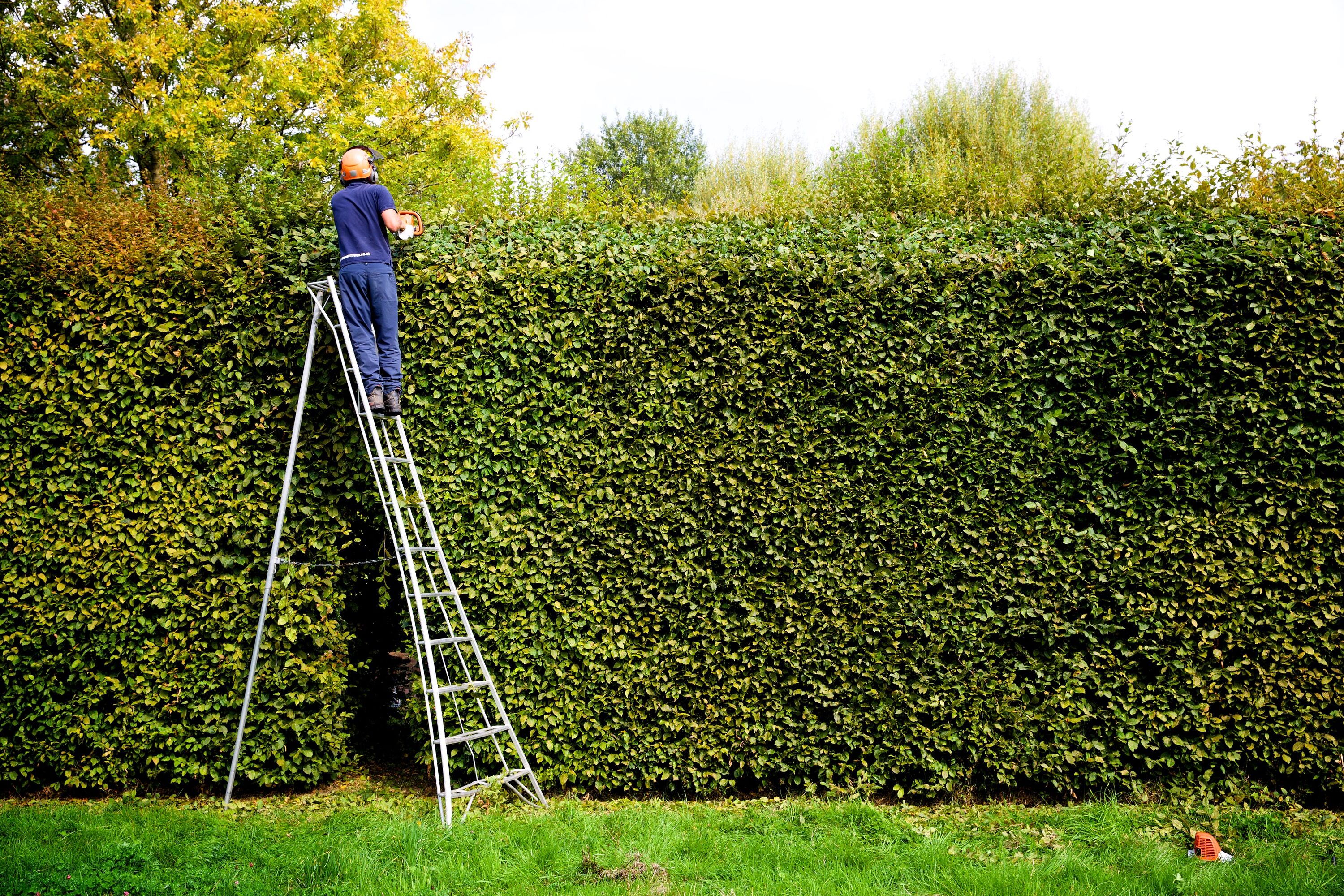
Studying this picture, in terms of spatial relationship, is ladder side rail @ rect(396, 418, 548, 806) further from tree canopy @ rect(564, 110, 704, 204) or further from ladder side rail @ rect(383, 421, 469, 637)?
tree canopy @ rect(564, 110, 704, 204)

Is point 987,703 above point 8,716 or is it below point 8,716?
below

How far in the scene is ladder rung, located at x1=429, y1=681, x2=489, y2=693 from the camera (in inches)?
183

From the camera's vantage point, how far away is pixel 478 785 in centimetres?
489

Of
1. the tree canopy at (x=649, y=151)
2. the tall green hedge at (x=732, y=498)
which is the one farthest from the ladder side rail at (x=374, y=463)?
the tree canopy at (x=649, y=151)

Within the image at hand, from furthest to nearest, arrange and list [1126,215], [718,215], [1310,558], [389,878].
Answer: [718,215]
[1126,215]
[1310,558]
[389,878]

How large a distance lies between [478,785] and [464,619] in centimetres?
103

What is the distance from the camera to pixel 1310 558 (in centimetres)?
500

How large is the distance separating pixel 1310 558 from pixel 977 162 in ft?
32.0

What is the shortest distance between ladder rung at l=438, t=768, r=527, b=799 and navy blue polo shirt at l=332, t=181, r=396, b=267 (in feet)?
10.9

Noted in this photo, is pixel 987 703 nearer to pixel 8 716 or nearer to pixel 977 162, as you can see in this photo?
pixel 8 716

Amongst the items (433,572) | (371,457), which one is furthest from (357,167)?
(433,572)

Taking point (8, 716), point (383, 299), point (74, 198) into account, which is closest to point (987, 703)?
point (383, 299)

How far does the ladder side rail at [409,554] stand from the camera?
464 cm

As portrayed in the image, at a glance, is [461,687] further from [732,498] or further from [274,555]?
[732,498]
